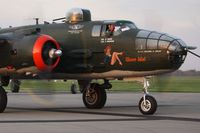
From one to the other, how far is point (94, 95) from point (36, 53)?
5060 millimetres

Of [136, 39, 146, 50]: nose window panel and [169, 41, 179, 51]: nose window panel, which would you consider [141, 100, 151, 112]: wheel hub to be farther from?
[169, 41, 179, 51]: nose window panel

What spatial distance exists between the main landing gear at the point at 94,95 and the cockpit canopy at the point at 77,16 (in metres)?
3.46

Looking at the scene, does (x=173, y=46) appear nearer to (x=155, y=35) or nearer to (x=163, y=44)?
(x=163, y=44)

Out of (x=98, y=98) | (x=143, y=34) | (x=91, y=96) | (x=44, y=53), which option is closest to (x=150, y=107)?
(x=143, y=34)

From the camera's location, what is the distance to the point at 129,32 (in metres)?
20.2

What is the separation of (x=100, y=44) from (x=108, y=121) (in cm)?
475

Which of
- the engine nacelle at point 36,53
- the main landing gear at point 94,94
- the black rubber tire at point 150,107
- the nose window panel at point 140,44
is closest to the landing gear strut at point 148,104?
the black rubber tire at point 150,107

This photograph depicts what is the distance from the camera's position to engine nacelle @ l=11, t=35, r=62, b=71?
1964cm

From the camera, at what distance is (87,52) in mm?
20906

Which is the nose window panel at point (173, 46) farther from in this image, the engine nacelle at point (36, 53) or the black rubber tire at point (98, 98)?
the black rubber tire at point (98, 98)

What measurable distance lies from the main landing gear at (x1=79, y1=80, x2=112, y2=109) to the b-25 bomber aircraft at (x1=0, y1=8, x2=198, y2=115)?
69.0 inches

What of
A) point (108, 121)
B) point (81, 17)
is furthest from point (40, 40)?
point (108, 121)

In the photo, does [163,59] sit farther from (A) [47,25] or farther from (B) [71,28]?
(A) [47,25]

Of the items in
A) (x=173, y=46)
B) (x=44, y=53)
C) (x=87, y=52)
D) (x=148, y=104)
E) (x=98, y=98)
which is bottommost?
(x=98, y=98)
